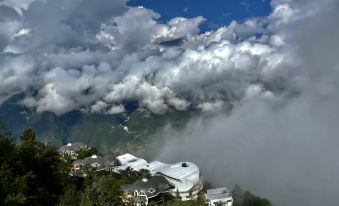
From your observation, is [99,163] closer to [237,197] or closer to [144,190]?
[144,190]

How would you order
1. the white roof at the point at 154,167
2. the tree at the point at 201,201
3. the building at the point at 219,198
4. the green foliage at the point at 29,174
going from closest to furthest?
the green foliage at the point at 29,174 < the tree at the point at 201,201 < the building at the point at 219,198 < the white roof at the point at 154,167

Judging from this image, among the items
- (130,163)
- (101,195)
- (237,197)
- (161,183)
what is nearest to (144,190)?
(161,183)

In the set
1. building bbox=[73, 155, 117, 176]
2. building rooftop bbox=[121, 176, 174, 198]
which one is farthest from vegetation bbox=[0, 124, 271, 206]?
building bbox=[73, 155, 117, 176]

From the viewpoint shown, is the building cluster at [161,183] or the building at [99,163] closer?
the building cluster at [161,183]

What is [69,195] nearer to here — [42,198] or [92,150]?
[42,198]

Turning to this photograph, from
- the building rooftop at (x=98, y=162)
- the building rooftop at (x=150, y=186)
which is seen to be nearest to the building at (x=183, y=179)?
the building rooftop at (x=150, y=186)

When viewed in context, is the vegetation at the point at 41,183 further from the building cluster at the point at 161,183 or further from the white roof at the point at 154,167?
the white roof at the point at 154,167

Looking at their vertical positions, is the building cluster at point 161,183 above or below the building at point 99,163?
below

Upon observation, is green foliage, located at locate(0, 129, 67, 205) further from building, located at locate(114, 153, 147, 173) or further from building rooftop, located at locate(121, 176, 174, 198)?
building, located at locate(114, 153, 147, 173)
